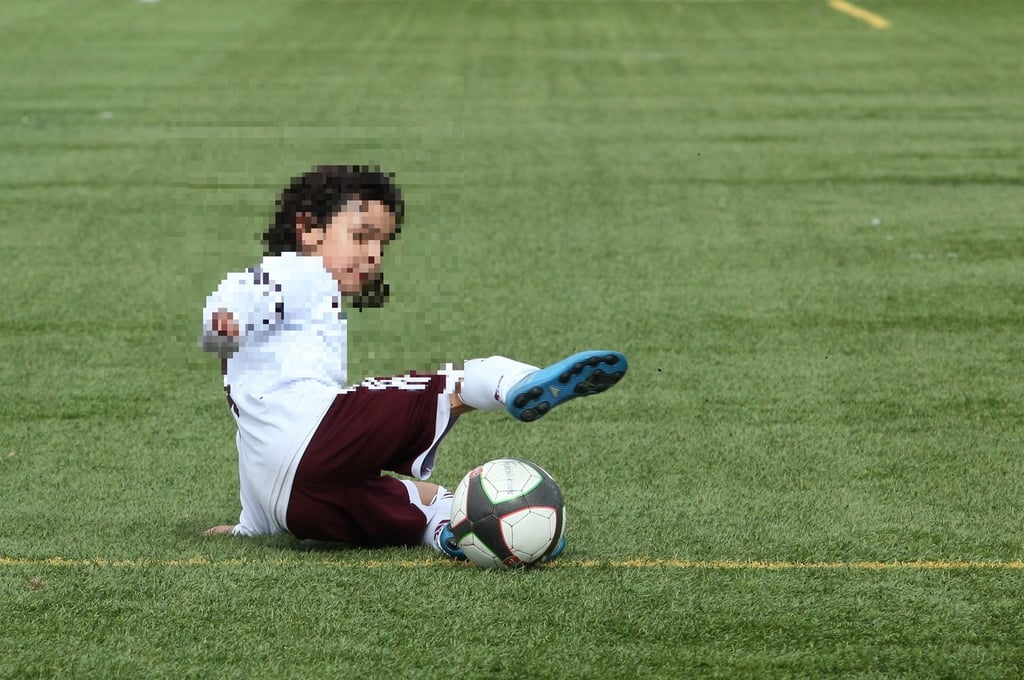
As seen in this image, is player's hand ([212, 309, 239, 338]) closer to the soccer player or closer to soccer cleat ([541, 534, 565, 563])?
the soccer player

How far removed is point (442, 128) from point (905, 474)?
2236 millimetres

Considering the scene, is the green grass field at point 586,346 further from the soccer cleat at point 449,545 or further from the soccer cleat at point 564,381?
the soccer cleat at point 564,381

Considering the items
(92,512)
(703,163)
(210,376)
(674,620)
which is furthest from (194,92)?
(674,620)

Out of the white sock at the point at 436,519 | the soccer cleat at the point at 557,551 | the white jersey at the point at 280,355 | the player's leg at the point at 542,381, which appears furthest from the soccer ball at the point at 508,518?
the white jersey at the point at 280,355

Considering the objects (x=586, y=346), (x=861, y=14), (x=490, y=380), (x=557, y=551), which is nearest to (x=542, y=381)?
(x=490, y=380)

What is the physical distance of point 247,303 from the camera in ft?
12.6

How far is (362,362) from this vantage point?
431 cm

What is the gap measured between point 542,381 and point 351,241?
70 cm

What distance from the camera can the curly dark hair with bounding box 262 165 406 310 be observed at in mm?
4043

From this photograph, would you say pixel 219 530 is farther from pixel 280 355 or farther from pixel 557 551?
pixel 557 551

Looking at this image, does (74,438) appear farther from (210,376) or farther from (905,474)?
(905,474)

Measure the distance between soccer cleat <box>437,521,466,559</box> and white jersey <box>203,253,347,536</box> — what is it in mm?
453

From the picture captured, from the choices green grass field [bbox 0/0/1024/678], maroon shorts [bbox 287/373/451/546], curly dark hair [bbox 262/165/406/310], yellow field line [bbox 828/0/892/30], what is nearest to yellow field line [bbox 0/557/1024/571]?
green grass field [bbox 0/0/1024/678]

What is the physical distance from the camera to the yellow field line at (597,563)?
12.6 ft
